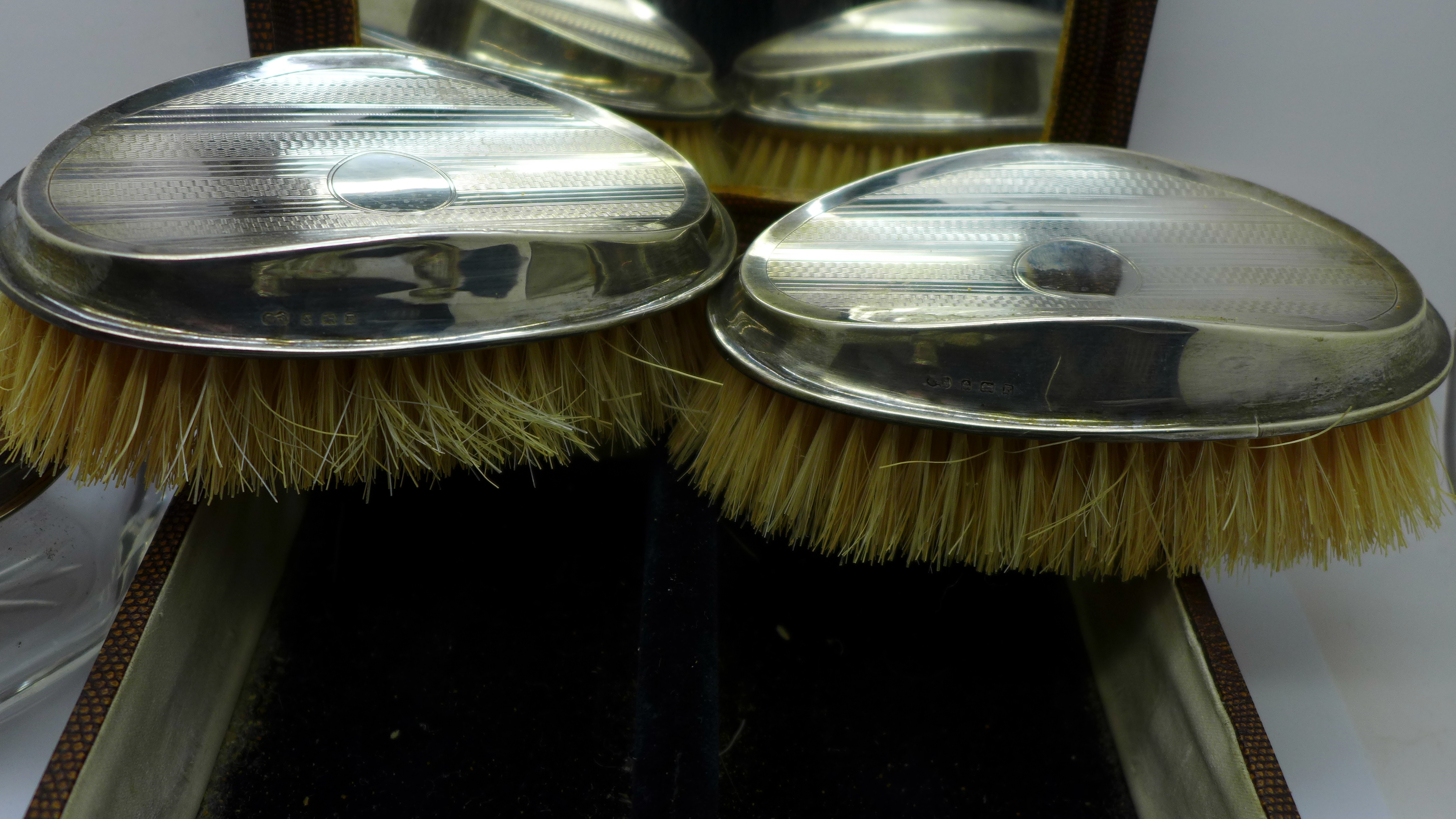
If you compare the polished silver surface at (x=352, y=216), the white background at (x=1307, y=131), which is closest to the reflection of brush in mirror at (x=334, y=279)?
the polished silver surface at (x=352, y=216)

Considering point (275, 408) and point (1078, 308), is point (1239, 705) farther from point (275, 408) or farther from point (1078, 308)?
point (275, 408)

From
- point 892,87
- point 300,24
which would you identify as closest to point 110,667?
point 300,24

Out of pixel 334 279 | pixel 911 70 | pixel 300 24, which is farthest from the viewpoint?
pixel 911 70

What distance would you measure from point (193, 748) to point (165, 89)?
1.47 feet

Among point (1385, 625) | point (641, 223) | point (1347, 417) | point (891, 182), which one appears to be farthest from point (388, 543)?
point (1385, 625)

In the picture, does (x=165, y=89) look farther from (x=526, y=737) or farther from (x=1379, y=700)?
(x=1379, y=700)

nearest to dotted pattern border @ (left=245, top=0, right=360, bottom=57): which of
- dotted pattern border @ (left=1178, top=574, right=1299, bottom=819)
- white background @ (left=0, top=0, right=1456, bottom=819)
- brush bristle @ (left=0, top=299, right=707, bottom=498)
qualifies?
white background @ (left=0, top=0, right=1456, bottom=819)

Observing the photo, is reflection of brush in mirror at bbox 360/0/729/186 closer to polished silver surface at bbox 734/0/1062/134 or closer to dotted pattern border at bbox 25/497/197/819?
polished silver surface at bbox 734/0/1062/134

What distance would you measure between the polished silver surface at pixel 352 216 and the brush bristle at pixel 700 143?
0.15 metres

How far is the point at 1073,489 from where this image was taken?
56 centimetres

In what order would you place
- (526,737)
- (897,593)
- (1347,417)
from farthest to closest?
(897,593) → (526,737) → (1347,417)

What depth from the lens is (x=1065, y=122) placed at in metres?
0.79

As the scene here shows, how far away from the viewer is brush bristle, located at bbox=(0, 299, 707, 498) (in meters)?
0.53

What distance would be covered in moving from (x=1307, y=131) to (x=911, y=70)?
416mm
